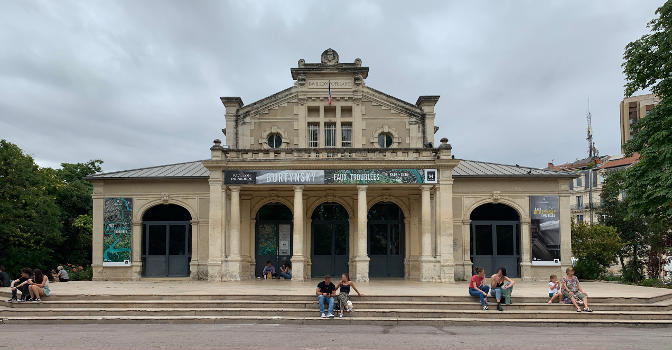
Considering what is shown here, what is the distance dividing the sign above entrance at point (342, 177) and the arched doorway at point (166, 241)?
529 cm

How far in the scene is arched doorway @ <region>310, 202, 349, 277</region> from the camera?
27.6 m

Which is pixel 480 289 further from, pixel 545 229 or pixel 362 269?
pixel 545 229

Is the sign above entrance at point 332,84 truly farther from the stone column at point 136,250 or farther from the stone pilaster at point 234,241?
the stone column at point 136,250

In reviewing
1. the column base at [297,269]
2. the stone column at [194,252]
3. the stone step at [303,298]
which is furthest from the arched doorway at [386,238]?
the stone step at [303,298]

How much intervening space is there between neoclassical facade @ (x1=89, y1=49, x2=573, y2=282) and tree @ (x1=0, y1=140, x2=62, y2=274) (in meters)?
4.96

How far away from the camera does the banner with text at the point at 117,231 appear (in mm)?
27188

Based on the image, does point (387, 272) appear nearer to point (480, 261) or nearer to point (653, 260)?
point (480, 261)

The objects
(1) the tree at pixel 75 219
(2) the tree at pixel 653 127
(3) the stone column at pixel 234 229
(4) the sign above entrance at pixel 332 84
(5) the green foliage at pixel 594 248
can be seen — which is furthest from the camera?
(1) the tree at pixel 75 219

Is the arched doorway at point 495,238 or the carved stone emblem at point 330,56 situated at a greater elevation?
the carved stone emblem at point 330,56

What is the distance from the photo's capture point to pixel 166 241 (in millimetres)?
27594

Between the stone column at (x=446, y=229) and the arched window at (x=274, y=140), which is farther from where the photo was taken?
the arched window at (x=274, y=140)

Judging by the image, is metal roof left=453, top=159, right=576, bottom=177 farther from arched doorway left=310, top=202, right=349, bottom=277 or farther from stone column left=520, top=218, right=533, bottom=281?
arched doorway left=310, top=202, right=349, bottom=277

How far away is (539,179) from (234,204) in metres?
14.2

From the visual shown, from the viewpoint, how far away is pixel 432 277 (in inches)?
949
